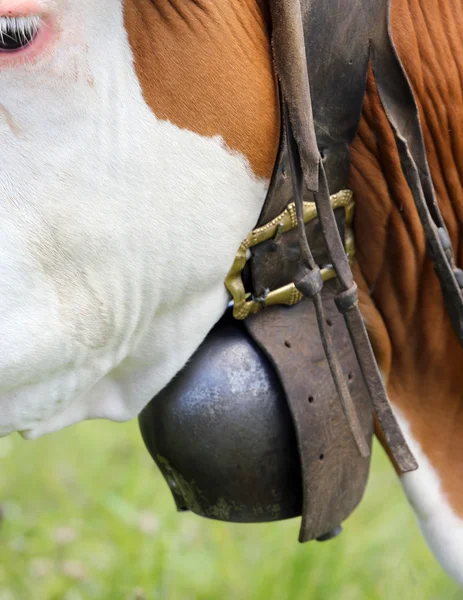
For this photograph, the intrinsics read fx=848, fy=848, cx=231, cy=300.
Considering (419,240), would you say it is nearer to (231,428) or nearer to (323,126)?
(323,126)

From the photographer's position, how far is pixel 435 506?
1.17 metres

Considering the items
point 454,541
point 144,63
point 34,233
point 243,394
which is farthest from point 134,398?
point 454,541

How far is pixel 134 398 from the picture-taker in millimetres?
990

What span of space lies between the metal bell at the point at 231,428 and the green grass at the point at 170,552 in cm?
53

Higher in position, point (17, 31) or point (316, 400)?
point (17, 31)

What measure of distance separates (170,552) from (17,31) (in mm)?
1361

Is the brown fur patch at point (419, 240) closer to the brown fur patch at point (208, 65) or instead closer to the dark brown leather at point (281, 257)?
the dark brown leather at point (281, 257)

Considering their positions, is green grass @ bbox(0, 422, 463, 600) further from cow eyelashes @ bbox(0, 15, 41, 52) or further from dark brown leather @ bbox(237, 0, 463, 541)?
cow eyelashes @ bbox(0, 15, 41, 52)

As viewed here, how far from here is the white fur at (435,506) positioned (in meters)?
1.16

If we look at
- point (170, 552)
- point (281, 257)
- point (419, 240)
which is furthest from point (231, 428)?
point (170, 552)

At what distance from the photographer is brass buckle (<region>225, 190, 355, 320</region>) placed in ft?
3.13

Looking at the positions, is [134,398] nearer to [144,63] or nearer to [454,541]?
[144,63]

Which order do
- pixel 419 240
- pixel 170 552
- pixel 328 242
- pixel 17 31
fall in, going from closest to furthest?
pixel 17 31
pixel 328 242
pixel 419 240
pixel 170 552

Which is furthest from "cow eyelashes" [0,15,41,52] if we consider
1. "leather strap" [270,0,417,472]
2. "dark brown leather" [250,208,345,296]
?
"dark brown leather" [250,208,345,296]
